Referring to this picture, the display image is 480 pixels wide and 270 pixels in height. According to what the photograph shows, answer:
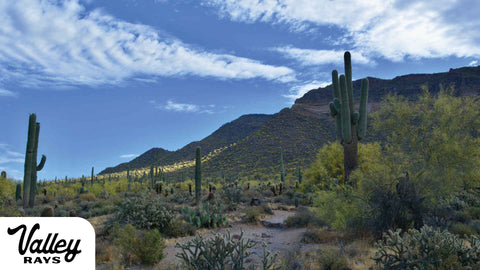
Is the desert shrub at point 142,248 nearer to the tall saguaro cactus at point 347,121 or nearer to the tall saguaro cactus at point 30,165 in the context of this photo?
the tall saguaro cactus at point 347,121

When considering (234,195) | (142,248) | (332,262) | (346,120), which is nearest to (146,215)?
(142,248)

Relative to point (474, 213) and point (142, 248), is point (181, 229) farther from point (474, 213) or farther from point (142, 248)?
point (474, 213)

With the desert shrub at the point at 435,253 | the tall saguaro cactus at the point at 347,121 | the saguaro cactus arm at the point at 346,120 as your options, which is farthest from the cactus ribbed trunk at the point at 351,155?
the desert shrub at the point at 435,253

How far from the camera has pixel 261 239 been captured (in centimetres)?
1188

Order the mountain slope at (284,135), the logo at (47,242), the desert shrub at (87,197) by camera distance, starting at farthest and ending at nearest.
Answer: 1. the mountain slope at (284,135)
2. the desert shrub at (87,197)
3. the logo at (47,242)

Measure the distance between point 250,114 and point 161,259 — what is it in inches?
3767

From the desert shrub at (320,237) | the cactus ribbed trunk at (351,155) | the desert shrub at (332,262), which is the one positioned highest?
the cactus ribbed trunk at (351,155)

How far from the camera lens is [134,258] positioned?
340 inches

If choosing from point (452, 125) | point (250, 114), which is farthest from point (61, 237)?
point (250, 114)

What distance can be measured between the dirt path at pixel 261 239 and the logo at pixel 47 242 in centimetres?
278

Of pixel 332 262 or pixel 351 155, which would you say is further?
pixel 351 155

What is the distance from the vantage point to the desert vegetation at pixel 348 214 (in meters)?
6.12

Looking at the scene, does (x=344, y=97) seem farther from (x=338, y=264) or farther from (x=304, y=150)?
(x=304, y=150)

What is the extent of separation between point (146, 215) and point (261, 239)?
4440 mm
